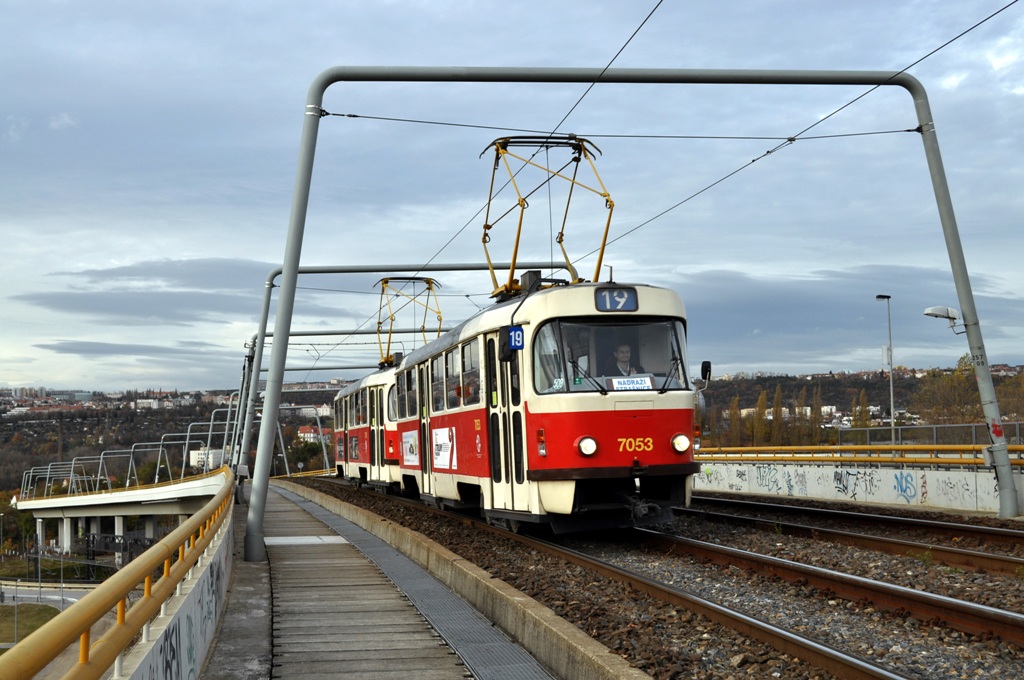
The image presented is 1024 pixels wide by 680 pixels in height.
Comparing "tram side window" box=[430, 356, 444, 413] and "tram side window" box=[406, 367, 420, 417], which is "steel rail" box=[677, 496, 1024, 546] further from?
"tram side window" box=[406, 367, 420, 417]

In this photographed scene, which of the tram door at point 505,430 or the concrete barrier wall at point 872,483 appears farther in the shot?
the concrete barrier wall at point 872,483

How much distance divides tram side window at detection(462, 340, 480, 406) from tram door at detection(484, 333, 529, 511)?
0.47 m

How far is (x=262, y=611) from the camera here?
9289 millimetres

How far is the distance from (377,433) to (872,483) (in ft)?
40.6

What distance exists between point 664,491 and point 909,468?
30.2ft

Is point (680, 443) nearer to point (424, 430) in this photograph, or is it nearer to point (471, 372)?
point (471, 372)

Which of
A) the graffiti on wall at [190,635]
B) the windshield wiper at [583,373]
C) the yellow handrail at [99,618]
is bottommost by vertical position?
the graffiti on wall at [190,635]

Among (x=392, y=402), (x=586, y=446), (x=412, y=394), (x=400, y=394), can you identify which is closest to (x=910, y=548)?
(x=586, y=446)

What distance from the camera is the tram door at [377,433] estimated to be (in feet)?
87.4

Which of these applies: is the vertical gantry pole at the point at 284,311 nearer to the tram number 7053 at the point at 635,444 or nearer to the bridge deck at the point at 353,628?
the bridge deck at the point at 353,628

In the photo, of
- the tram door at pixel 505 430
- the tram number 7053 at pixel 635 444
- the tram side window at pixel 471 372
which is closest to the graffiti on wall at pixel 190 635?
the tram door at pixel 505 430

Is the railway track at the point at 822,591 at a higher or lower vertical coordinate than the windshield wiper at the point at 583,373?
lower

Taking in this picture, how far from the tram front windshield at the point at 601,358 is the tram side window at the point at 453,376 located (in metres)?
3.29

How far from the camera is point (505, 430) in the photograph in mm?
13742
